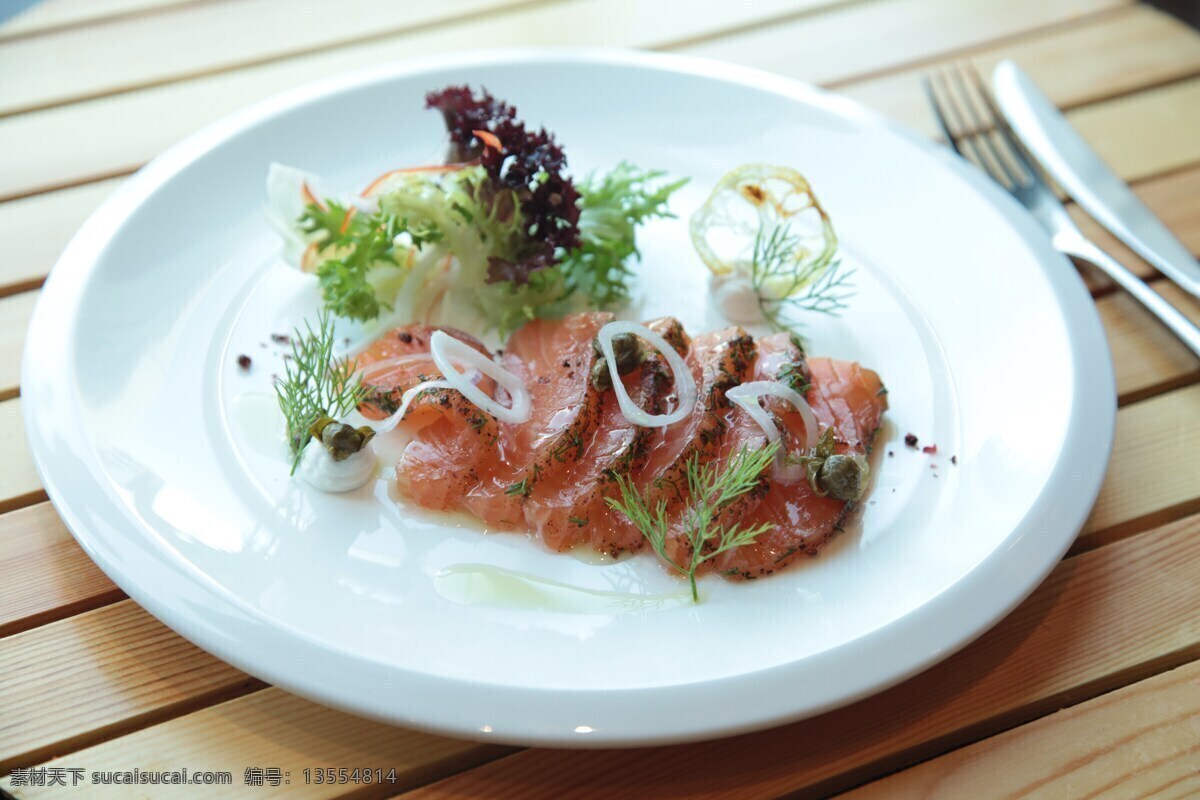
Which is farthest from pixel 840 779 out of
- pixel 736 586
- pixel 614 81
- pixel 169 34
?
Result: pixel 169 34

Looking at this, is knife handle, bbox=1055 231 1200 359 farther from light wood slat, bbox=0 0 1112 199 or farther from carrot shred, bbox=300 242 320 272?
carrot shred, bbox=300 242 320 272

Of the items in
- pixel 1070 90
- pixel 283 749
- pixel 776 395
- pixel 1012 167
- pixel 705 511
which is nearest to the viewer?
pixel 283 749

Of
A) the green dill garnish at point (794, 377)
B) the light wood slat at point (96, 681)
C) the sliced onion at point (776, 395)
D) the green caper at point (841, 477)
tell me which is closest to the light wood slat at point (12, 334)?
the light wood slat at point (96, 681)

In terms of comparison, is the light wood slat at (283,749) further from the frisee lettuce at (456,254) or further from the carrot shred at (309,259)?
the carrot shred at (309,259)

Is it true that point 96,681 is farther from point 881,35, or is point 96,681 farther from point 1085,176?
point 881,35

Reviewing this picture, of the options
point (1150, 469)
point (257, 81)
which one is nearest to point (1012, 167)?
point (1150, 469)

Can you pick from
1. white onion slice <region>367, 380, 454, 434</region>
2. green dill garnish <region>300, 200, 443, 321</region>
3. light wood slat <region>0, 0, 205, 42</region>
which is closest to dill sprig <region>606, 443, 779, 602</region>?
white onion slice <region>367, 380, 454, 434</region>

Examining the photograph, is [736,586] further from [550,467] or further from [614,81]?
[614,81]
